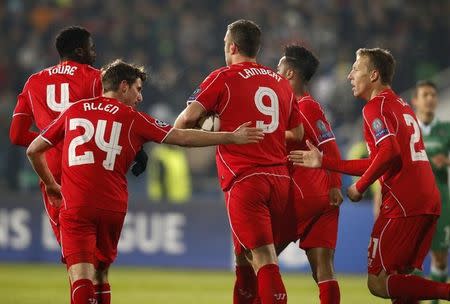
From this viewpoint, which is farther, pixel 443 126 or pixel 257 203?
pixel 443 126

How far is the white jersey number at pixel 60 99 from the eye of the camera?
7.86 m

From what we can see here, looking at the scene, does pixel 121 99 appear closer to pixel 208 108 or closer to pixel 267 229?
pixel 208 108

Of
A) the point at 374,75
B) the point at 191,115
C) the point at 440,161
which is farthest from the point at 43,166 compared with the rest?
the point at 440,161

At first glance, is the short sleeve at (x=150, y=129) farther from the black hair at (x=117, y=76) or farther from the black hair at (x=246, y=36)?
the black hair at (x=246, y=36)

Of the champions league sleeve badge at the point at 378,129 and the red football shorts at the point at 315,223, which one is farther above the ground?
the champions league sleeve badge at the point at 378,129

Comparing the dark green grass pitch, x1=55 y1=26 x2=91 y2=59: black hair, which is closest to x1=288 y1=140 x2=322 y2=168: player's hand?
x1=55 y1=26 x2=91 y2=59: black hair

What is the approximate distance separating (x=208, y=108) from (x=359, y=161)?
3.95 ft

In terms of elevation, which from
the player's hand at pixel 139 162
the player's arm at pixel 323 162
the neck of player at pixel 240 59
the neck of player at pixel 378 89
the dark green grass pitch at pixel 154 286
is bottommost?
the dark green grass pitch at pixel 154 286

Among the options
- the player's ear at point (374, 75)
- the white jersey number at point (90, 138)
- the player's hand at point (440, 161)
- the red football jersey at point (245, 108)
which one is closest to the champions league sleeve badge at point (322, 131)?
the player's ear at point (374, 75)

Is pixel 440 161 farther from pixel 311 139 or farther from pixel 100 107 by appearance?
pixel 100 107

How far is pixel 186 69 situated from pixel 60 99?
1047cm

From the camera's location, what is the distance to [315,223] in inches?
309

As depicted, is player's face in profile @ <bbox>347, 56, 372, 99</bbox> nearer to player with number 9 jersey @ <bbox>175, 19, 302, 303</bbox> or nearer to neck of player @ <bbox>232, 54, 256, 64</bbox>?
player with number 9 jersey @ <bbox>175, 19, 302, 303</bbox>

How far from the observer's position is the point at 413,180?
7.47 m
